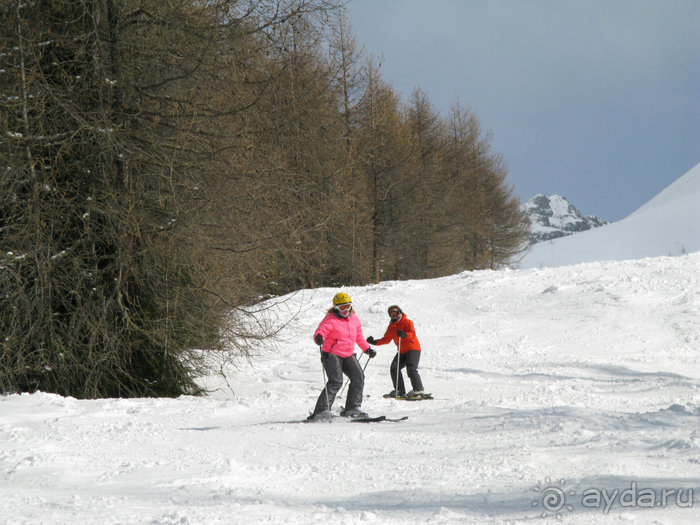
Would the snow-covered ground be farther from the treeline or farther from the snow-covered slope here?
the snow-covered slope

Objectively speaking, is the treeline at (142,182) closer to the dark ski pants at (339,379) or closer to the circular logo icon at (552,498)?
the dark ski pants at (339,379)

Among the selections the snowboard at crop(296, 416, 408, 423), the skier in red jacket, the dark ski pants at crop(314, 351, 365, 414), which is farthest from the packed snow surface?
the skier in red jacket

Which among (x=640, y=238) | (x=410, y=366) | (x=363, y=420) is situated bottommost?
(x=363, y=420)

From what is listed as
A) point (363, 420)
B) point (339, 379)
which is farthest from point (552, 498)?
point (339, 379)

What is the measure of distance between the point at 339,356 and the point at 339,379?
30 cm

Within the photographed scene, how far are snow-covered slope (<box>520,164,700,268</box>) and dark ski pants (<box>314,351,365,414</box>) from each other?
34.9m

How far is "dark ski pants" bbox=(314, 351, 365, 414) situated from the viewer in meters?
7.99

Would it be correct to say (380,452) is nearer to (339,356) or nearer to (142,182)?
(339,356)

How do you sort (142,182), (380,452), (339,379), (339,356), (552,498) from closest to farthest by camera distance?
(552,498) < (380,452) < (339,379) < (339,356) < (142,182)

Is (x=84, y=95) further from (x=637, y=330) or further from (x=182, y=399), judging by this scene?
(x=637, y=330)

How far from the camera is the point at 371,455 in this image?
5.84 m

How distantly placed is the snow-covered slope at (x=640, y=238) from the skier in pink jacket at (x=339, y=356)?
34937mm

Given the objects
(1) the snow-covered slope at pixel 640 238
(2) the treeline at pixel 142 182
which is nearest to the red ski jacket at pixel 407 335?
(2) the treeline at pixel 142 182

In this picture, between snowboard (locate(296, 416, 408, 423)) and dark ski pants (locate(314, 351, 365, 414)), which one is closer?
snowboard (locate(296, 416, 408, 423))
